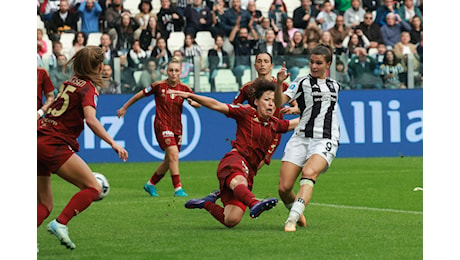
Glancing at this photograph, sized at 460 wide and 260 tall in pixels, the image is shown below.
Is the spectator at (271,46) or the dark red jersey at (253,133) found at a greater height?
the spectator at (271,46)

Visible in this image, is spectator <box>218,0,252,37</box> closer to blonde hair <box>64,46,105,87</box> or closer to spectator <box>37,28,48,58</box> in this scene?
spectator <box>37,28,48,58</box>

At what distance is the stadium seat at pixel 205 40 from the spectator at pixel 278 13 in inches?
63.5

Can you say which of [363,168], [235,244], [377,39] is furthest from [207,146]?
[235,244]

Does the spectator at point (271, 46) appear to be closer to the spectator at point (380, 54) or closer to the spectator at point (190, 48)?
the spectator at point (190, 48)

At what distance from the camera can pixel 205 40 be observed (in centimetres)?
2350

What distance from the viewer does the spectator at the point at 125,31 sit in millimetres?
22516

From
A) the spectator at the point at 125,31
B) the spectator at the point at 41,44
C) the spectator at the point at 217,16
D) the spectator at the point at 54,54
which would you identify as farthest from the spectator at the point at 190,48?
the spectator at the point at 41,44

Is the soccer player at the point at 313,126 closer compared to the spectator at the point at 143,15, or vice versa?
the soccer player at the point at 313,126

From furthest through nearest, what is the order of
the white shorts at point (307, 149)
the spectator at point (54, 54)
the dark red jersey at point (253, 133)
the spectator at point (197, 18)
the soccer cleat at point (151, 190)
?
1. the spectator at point (197, 18)
2. the spectator at point (54, 54)
3. the soccer cleat at point (151, 190)
4. the dark red jersey at point (253, 133)
5. the white shorts at point (307, 149)

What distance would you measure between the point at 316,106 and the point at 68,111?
106 inches

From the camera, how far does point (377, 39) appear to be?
2306 cm

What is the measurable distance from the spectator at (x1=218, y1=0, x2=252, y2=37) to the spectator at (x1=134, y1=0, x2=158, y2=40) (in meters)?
1.68

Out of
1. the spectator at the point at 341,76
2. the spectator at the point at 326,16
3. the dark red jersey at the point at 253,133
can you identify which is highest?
the spectator at the point at 326,16

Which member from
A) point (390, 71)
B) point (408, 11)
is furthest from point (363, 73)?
point (408, 11)
